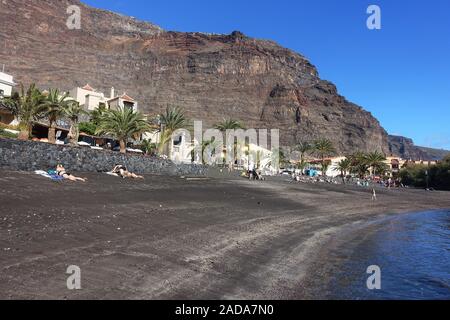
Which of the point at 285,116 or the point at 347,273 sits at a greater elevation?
the point at 285,116

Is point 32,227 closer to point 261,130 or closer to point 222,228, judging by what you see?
point 222,228

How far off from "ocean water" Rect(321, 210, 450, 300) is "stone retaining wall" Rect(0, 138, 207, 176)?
1712 centimetres

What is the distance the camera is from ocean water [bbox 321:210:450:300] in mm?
9172

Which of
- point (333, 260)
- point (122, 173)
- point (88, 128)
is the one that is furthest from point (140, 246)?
point (88, 128)

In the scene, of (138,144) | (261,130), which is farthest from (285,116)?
(138,144)

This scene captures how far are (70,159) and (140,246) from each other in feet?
59.6

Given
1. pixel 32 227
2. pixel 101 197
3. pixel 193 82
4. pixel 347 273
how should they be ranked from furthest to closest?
pixel 193 82 → pixel 101 197 → pixel 347 273 → pixel 32 227

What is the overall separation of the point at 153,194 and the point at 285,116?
586 ft

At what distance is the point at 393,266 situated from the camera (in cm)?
1219

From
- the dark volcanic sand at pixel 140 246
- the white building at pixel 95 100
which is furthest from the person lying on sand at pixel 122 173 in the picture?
the white building at pixel 95 100

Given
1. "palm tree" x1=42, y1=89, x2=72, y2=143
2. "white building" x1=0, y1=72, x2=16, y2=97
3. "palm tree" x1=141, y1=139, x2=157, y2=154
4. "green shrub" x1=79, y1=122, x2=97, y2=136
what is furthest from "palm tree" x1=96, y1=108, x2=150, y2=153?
"white building" x1=0, y1=72, x2=16, y2=97

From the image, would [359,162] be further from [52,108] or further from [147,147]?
[52,108]

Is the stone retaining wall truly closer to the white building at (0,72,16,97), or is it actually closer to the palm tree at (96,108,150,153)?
the palm tree at (96,108,150,153)

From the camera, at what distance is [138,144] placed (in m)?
55.2
